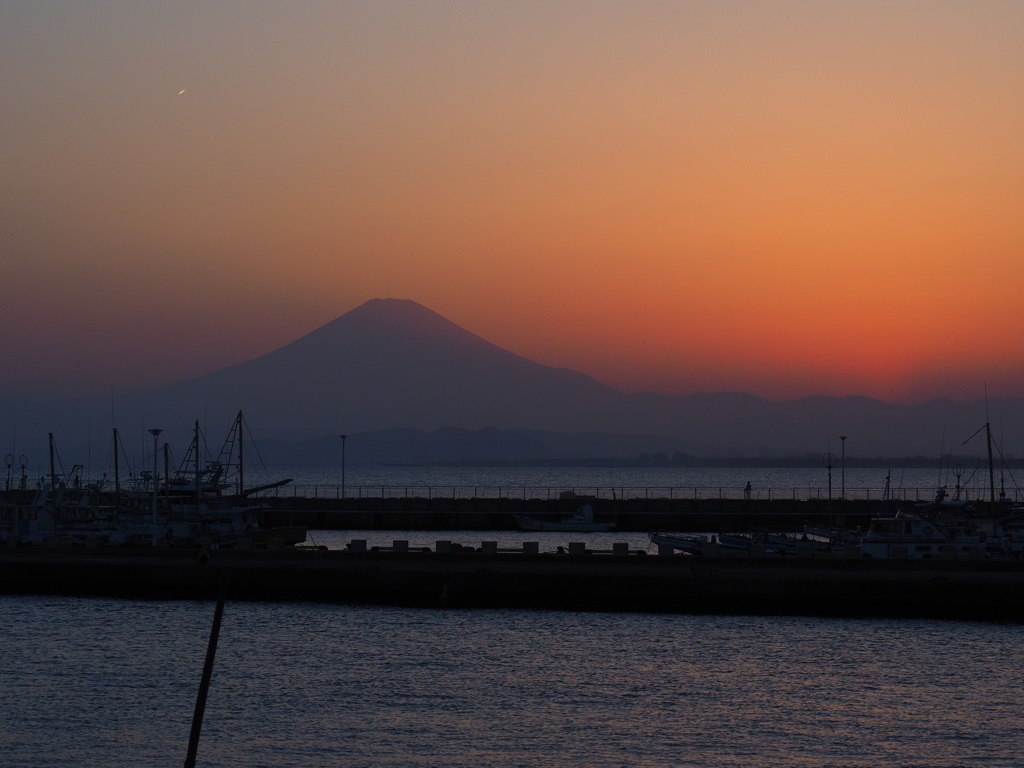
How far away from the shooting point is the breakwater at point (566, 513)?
344 ft

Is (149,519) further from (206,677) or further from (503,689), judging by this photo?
(206,677)

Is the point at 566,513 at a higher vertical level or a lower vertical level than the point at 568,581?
higher

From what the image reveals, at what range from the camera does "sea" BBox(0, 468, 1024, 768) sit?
30562mm

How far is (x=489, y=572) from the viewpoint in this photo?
52312 millimetres

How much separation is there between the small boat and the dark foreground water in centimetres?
5399

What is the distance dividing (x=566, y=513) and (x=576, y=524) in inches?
384

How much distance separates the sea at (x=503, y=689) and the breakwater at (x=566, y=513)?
5476cm

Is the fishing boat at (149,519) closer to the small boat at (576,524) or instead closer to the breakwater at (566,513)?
the breakwater at (566,513)

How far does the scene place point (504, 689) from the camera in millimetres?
36750

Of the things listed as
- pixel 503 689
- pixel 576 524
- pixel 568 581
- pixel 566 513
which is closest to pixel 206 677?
pixel 503 689

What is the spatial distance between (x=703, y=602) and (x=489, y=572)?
917 cm

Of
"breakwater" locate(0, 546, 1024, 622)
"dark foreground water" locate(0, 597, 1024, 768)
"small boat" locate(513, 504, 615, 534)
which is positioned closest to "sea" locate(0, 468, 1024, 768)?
"dark foreground water" locate(0, 597, 1024, 768)

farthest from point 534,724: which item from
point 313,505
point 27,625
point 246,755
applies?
point 313,505

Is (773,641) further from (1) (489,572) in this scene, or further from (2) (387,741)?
(2) (387,741)
